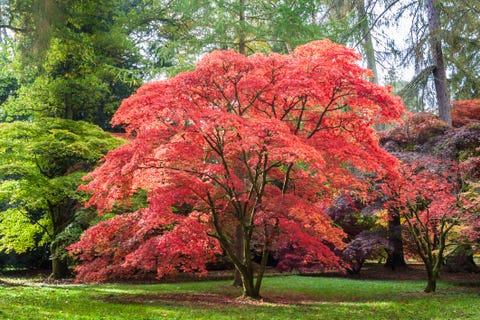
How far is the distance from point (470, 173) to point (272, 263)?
10779 millimetres

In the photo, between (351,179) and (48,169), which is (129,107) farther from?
(48,169)

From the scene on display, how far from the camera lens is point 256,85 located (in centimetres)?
776

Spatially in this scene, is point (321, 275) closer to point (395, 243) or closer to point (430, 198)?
point (395, 243)

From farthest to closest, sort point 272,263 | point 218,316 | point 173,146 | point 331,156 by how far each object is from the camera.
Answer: point 272,263
point 331,156
point 173,146
point 218,316

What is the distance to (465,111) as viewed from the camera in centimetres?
1773

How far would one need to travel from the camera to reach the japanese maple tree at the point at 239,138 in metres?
7.41

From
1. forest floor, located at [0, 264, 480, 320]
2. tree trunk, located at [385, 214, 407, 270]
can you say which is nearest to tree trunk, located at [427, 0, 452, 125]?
tree trunk, located at [385, 214, 407, 270]

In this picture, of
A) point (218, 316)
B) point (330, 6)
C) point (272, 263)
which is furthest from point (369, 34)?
point (218, 316)

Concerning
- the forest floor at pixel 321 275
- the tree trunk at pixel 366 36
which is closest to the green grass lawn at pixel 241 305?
the forest floor at pixel 321 275

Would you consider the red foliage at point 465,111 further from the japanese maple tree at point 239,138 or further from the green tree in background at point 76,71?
the green tree in background at point 76,71

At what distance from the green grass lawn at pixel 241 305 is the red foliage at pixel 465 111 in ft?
28.1

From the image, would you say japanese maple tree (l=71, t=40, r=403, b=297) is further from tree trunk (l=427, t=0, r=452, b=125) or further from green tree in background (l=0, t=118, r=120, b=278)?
tree trunk (l=427, t=0, r=452, b=125)

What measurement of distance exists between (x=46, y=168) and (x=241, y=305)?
10.1 meters

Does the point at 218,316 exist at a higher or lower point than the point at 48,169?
lower
